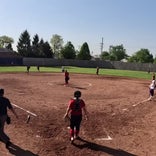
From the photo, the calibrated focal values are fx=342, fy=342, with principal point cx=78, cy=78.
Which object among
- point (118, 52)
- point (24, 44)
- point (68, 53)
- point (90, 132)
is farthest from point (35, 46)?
point (90, 132)

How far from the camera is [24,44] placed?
117812mm

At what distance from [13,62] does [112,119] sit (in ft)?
260

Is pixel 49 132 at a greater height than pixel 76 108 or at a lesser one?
lesser

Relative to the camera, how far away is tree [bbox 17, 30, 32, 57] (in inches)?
4462

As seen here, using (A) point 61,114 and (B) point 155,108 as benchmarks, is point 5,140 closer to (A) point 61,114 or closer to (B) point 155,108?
(A) point 61,114

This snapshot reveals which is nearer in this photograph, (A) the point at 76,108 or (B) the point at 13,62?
(A) the point at 76,108

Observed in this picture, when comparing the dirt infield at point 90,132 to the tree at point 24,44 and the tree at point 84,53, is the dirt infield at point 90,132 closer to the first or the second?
the tree at point 84,53

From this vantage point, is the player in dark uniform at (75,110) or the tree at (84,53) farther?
the tree at (84,53)

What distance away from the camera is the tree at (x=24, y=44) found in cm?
11334

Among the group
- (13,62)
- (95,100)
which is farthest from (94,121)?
(13,62)

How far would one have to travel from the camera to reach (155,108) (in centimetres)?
1962

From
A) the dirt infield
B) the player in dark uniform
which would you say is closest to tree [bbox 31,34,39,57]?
the dirt infield

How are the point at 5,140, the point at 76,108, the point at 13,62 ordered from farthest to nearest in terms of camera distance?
the point at 13,62 < the point at 76,108 < the point at 5,140

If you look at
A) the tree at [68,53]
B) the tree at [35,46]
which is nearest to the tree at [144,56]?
the tree at [68,53]
